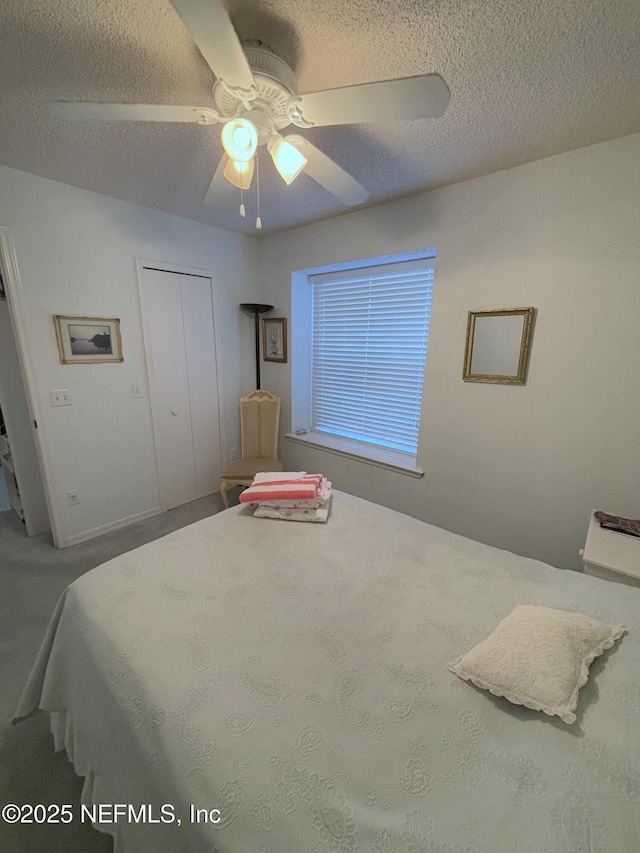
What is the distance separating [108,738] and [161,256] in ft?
9.42

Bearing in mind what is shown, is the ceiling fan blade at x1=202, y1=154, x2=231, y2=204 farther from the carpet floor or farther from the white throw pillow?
the carpet floor

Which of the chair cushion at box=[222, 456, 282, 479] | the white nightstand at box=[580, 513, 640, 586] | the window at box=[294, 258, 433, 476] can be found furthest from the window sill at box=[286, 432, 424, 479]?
the white nightstand at box=[580, 513, 640, 586]

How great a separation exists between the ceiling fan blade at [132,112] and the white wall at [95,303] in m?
1.39

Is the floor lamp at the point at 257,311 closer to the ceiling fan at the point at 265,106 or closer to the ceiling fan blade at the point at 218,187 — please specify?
the ceiling fan blade at the point at 218,187

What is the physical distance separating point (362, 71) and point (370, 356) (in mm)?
1792

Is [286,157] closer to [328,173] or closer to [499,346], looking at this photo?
[328,173]

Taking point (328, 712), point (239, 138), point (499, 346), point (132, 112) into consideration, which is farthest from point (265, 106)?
point (328, 712)

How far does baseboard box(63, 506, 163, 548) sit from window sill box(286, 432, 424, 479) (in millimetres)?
1397

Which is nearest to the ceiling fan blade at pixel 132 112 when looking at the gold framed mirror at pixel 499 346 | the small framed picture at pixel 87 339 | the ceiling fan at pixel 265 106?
the ceiling fan at pixel 265 106

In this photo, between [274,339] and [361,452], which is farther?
[274,339]

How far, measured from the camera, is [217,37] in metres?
0.77

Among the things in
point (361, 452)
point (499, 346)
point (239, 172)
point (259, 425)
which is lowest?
point (361, 452)

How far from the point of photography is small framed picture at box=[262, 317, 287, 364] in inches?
122

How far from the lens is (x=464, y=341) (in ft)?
6.83
